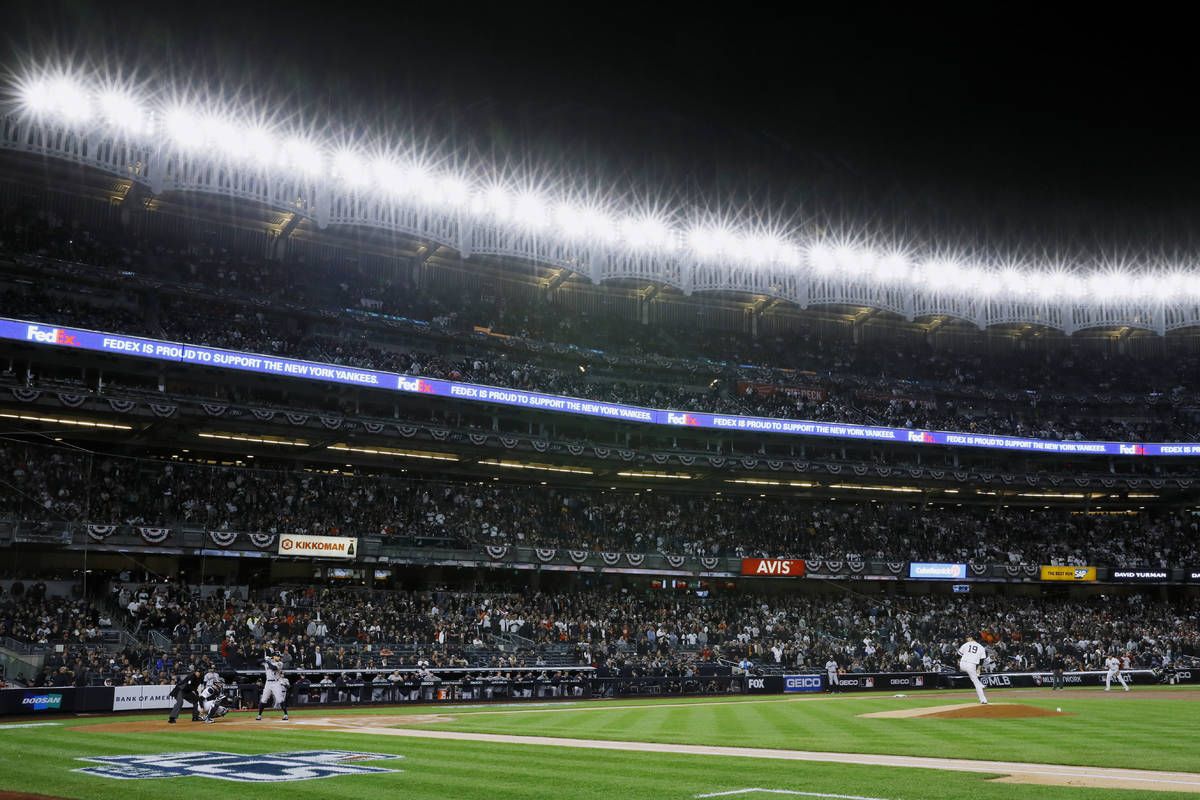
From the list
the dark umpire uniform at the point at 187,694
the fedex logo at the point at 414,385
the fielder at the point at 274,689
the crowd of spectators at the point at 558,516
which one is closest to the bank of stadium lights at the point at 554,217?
the fedex logo at the point at 414,385

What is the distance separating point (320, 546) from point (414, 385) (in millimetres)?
9935

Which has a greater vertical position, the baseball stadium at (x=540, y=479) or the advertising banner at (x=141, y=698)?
the baseball stadium at (x=540, y=479)

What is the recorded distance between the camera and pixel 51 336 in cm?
3981

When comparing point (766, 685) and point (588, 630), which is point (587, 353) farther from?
point (766, 685)

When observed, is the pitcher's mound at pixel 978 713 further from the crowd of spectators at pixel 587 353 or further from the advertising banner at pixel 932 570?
the advertising banner at pixel 932 570

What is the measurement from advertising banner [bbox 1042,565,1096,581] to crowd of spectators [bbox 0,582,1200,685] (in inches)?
73.8

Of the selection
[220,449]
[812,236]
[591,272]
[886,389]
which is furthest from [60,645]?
[886,389]

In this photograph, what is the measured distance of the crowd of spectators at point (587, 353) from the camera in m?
47.7

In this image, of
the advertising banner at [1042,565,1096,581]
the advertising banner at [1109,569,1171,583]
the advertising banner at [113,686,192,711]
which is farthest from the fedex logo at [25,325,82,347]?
the advertising banner at [1109,569,1171,583]

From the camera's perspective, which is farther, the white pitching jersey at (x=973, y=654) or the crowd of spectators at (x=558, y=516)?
the crowd of spectators at (x=558, y=516)

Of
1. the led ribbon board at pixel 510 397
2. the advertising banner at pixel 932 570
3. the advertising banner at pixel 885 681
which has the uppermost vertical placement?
the led ribbon board at pixel 510 397

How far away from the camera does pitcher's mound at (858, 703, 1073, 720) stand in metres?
24.6

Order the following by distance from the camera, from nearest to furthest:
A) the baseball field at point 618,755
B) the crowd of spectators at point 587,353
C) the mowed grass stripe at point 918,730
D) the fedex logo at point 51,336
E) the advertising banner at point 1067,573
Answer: the baseball field at point 618,755 < the mowed grass stripe at point 918,730 < the fedex logo at point 51,336 < the crowd of spectators at point 587,353 < the advertising banner at point 1067,573

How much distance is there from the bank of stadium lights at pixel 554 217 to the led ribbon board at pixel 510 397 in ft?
34.1
